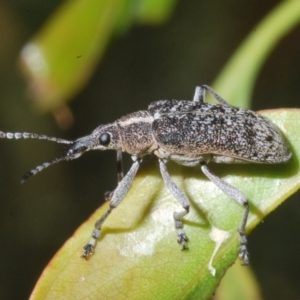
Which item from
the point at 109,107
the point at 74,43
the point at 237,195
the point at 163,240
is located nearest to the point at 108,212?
the point at 163,240

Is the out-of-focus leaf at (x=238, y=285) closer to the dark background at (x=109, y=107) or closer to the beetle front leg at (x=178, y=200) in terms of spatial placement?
the beetle front leg at (x=178, y=200)

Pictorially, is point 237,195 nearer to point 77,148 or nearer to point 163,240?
point 163,240

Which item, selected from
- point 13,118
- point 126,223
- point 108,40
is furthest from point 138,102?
point 126,223

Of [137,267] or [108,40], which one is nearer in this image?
[137,267]

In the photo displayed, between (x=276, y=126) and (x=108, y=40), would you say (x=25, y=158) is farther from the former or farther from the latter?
(x=276, y=126)

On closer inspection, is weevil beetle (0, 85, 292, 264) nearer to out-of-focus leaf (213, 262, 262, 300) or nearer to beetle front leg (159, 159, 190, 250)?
beetle front leg (159, 159, 190, 250)

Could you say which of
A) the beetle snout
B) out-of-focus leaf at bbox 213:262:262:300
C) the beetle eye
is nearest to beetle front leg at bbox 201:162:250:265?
out-of-focus leaf at bbox 213:262:262:300
